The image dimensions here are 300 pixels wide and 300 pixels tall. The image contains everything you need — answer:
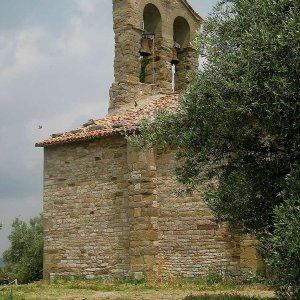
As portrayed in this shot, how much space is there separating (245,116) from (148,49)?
1027cm

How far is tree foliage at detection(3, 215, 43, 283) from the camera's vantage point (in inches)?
895

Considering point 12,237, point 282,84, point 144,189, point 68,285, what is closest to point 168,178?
point 144,189

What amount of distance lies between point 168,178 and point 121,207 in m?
1.65

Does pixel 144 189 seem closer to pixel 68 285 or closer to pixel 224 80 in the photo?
pixel 68 285

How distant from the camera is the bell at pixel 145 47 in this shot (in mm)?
18641

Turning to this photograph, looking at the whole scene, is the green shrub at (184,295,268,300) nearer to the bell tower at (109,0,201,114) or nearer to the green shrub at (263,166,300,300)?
the green shrub at (263,166,300,300)

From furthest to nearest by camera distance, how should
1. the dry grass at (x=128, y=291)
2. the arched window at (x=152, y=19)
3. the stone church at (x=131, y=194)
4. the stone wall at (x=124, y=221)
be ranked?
the arched window at (x=152, y=19)
the stone church at (x=131, y=194)
the stone wall at (x=124, y=221)
the dry grass at (x=128, y=291)

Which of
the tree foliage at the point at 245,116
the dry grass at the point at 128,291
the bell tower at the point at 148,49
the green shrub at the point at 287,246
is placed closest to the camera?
the green shrub at the point at 287,246

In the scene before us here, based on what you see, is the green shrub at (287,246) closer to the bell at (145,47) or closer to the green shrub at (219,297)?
the green shrub at (219,297)

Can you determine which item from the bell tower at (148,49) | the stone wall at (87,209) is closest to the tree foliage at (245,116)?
the stone wall at (87,209)

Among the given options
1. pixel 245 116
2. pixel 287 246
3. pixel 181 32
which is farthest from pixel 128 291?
pixel 181 32

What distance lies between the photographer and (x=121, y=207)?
52.1ft

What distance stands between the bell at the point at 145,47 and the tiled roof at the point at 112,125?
1.69 metres

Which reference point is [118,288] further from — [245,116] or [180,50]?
[180,50]
